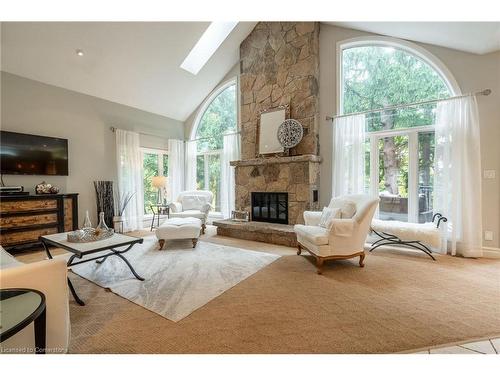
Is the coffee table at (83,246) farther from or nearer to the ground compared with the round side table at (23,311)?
nearer to the ground

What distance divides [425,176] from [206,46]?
4.85 meters

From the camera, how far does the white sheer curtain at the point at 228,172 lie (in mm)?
5332

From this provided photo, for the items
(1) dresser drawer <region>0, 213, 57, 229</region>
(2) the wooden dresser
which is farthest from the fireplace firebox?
(1) dresser drawer <region>0, 213, 57, 229</region>

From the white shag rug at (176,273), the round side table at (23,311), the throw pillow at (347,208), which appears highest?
the throw pillow at (347,208)

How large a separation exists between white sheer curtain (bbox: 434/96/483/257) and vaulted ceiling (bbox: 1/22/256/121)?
4.04m

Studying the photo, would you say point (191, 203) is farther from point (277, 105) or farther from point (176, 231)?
point (277, 105)

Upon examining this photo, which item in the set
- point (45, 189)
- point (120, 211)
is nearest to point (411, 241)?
point (120, 211)

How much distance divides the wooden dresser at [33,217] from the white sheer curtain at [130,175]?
3.82 feet

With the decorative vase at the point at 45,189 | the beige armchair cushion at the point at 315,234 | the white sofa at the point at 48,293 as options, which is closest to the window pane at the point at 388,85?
the beige armchair cushion at the point at 315,234

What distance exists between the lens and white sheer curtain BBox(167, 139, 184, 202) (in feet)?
19.9

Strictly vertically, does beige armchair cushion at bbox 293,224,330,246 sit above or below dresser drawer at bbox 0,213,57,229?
below

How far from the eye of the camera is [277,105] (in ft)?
15.2

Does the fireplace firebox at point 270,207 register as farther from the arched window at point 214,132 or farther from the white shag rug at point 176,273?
the arched window at point 214,132

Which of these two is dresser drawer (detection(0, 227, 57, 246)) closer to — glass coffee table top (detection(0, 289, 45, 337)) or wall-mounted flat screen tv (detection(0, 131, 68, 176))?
wall-mounted flat screen tv (detection(0, 131, 68, 176))
